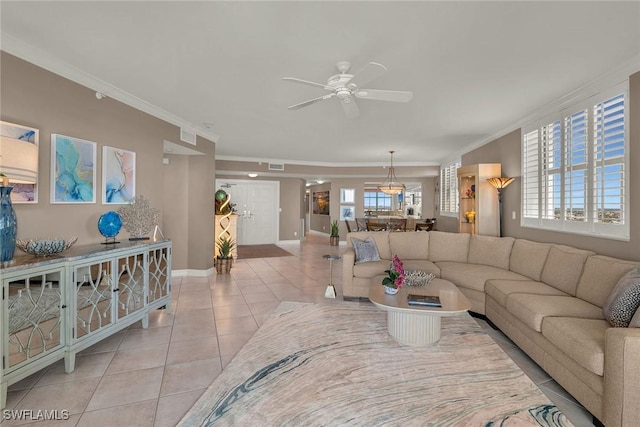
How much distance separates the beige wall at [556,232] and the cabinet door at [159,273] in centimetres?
473

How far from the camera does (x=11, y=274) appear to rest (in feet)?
6.40

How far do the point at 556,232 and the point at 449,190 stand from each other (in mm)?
3933

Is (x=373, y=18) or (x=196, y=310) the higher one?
(x=373, y=18)

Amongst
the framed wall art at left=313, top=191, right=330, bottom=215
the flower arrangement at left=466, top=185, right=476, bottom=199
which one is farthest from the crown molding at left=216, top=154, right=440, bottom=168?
the flower arrangement at left=466, top=185, right=476, bottom=199

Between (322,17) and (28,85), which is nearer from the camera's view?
(322,17)

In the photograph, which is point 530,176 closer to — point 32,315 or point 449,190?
point 449,190

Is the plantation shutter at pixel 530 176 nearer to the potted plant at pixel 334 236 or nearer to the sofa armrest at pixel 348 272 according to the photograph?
the sofa armrest at pixel 348 272

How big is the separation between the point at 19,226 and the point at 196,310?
1.99 meters

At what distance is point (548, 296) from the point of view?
2.77 m

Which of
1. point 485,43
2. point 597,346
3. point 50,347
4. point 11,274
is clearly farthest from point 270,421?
point 485,43

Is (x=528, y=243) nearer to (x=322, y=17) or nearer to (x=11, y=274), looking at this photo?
(x=322, y=17)

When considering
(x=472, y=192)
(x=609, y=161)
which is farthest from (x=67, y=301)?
(x=472, y=192)

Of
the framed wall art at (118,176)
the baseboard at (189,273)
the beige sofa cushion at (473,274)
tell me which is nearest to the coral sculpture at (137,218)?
the framed wall art at (118,176)

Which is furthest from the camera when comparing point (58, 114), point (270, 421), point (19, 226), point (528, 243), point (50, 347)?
point (528, 243)
